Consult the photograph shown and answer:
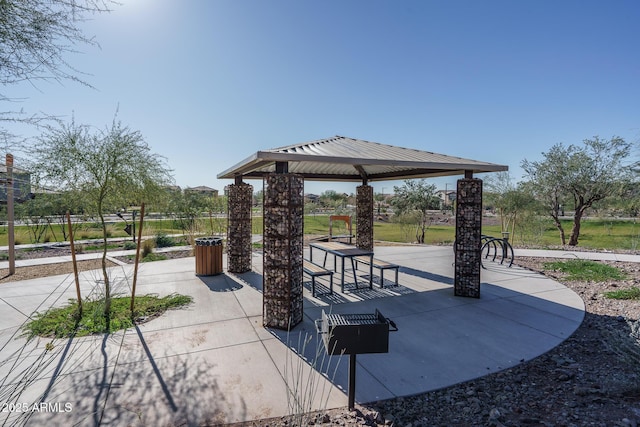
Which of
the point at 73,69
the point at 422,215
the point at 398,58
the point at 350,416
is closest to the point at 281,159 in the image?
the point at 73,69

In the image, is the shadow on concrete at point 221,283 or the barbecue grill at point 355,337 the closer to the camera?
the barbecue grill at point 355,337

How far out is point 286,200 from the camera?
4043 mm

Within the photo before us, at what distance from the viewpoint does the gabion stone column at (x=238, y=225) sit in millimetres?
7008

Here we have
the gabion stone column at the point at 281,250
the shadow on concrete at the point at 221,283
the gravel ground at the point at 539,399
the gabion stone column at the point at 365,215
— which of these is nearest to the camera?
the gravel ground at the point at 539,399

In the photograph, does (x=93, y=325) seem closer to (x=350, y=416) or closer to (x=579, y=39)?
(x=350, y=416)

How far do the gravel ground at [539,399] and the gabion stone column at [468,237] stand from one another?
74.5 inches

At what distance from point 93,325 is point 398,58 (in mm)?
9082

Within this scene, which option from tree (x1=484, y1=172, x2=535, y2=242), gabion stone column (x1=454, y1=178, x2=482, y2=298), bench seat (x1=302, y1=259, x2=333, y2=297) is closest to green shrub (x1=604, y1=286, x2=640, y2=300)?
gabion stone column (x1=454, y1=178, x2=482, y2=298)

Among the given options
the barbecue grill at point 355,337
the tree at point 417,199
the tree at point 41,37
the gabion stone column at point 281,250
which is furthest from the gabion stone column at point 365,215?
the tree at point 417,199

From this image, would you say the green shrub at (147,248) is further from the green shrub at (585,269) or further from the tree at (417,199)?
the tree at (417,199)

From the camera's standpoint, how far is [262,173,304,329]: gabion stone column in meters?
4.04

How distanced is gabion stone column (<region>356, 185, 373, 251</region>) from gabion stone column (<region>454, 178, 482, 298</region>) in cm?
361

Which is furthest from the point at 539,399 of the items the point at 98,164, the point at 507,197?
the point at 507,197

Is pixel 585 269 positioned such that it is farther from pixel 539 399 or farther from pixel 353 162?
pixel 353 162
